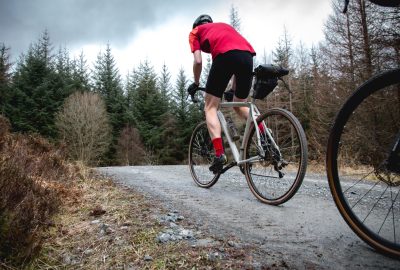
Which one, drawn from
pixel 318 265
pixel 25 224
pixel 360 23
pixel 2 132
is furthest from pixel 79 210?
pixel 360 23

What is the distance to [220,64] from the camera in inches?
129

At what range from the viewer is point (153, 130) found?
37.5 m

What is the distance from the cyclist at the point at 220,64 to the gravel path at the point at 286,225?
0.69 m

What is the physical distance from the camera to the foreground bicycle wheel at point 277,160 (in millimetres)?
2701

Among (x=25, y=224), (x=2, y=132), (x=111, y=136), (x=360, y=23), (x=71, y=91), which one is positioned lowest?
(x=25, y=224)

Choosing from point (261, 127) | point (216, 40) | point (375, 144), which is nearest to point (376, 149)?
point (375, 144)

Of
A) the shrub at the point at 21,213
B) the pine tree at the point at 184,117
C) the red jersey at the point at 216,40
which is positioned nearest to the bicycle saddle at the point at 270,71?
the red jersey at the point at 216,40

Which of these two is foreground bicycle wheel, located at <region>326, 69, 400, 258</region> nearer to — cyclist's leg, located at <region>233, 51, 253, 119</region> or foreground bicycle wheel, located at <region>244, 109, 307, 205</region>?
foreground bicycle wheel, located at <region>244, 109, 307, 205</region>

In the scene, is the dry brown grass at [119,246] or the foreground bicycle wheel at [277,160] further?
the foreground bicycle wheel at [277,160]

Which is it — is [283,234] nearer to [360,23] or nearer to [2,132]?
[2,132]

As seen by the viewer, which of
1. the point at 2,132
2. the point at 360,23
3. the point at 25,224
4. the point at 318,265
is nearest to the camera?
the point at 318,265

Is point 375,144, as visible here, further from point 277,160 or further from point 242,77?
point 242,77

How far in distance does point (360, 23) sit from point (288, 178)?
13080mm

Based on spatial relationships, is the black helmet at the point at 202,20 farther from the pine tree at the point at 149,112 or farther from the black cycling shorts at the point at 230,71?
the pine tree at the point at 149,112
